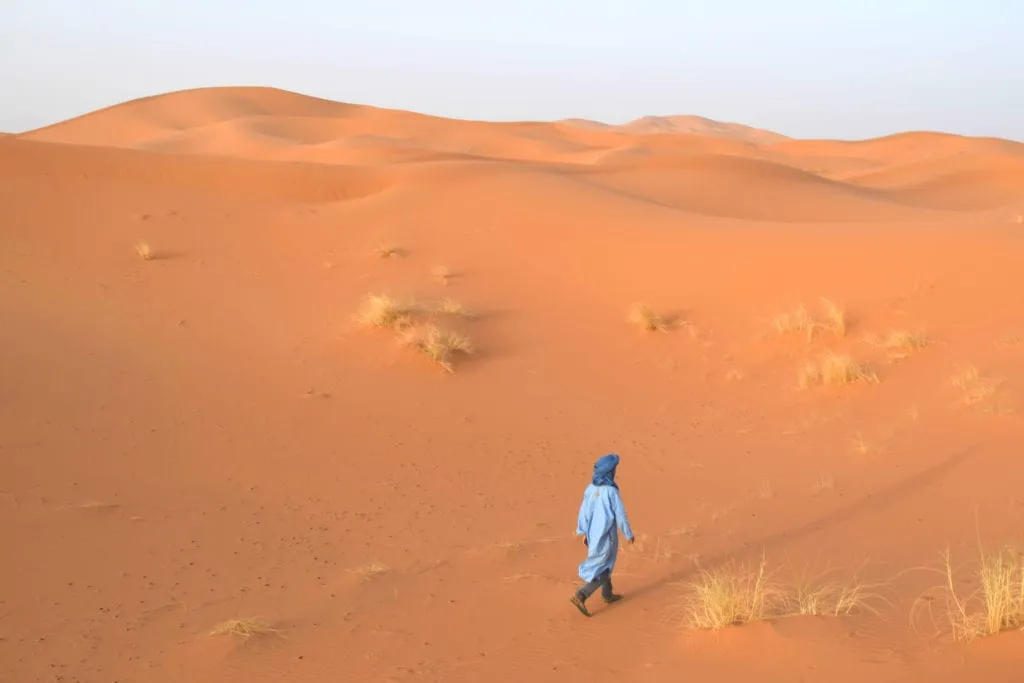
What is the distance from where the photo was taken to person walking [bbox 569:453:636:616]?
19.2 feet

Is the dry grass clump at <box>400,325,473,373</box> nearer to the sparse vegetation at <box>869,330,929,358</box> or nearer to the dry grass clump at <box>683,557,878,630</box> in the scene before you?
the sparse vegetation at <box>869,330,929,358</box>

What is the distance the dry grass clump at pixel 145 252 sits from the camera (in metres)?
14.7

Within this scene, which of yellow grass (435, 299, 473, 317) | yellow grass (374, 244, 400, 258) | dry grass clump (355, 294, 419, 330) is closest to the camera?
dry grass clump (355, 294, 419, 330)

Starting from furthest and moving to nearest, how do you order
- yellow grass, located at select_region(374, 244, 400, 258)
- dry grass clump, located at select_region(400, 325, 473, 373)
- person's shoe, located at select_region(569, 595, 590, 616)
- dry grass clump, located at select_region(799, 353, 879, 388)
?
yellow grass, located at select_region(374, 244, 400, 258) → dry grass clump, located at select_region(400, 325, 473, 373) → dry grass clump, located at select_region(799, 353, 879, 388) → person's shoe, located at select_region(569, 595, 590, 616)

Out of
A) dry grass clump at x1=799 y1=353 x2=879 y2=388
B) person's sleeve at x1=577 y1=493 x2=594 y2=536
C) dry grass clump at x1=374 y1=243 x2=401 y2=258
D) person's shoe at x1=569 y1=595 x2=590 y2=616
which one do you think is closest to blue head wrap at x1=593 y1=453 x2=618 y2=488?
person's sleeve at x1=577 y1=493 x2=594 y2=536

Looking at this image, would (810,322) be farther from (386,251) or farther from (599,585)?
(386,251)

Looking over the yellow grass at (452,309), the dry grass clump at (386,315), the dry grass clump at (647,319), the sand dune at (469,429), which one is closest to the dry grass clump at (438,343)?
the sand dune at (469,429)

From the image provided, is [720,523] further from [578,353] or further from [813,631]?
[578,353]

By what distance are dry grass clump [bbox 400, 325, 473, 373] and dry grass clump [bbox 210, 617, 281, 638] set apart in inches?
229

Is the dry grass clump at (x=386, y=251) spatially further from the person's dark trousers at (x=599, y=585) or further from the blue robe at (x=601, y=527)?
the person's dark trousers at (x=599, y=585)

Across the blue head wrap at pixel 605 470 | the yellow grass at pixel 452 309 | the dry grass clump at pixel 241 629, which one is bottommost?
the dry grass clump at pixel 241 629

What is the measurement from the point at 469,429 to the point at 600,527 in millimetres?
4356

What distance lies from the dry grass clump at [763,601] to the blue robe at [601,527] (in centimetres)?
59

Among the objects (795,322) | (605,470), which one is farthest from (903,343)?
(605,470)
